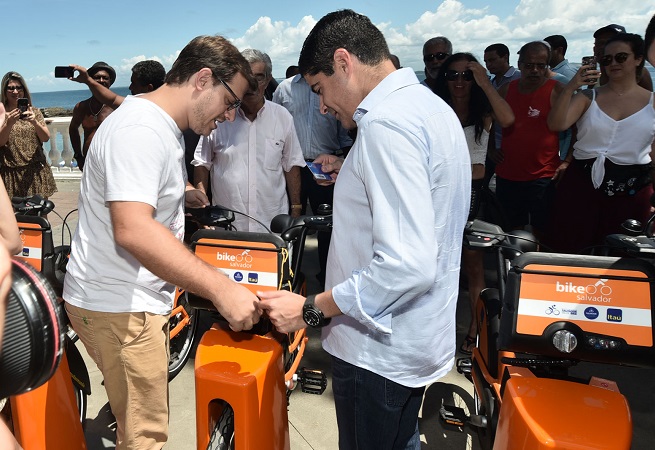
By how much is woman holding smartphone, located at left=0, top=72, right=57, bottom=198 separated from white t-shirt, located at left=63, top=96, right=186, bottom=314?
3404 mm

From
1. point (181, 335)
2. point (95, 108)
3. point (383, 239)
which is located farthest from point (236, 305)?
point (95, 108)

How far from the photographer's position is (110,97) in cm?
468

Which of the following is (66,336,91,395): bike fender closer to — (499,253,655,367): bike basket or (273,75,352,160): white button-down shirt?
(499,253,655,367): bike basket

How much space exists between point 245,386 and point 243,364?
0.39ft

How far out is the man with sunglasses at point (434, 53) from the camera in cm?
505

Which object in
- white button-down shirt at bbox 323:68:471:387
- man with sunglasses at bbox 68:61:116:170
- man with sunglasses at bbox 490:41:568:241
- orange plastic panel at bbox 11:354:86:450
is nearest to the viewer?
white button-down shirt at bbox 323:68:471:387

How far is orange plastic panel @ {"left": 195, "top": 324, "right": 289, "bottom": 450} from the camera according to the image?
5.94 feet

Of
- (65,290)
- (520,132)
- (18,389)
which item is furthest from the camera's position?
(520,132)

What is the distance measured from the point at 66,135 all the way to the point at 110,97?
562cm

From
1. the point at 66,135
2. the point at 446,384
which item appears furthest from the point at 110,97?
the point at 66,135

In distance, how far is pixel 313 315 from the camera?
4.99 feet

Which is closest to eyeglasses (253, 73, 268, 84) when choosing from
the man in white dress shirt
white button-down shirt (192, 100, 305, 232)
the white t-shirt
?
the man in white dress shirt

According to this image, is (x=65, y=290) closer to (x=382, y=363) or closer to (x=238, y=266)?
(x=238, y=266)

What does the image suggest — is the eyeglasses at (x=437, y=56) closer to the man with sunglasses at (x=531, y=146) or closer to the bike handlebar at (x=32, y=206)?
the man with sunglasses at (x=531, y=146)
